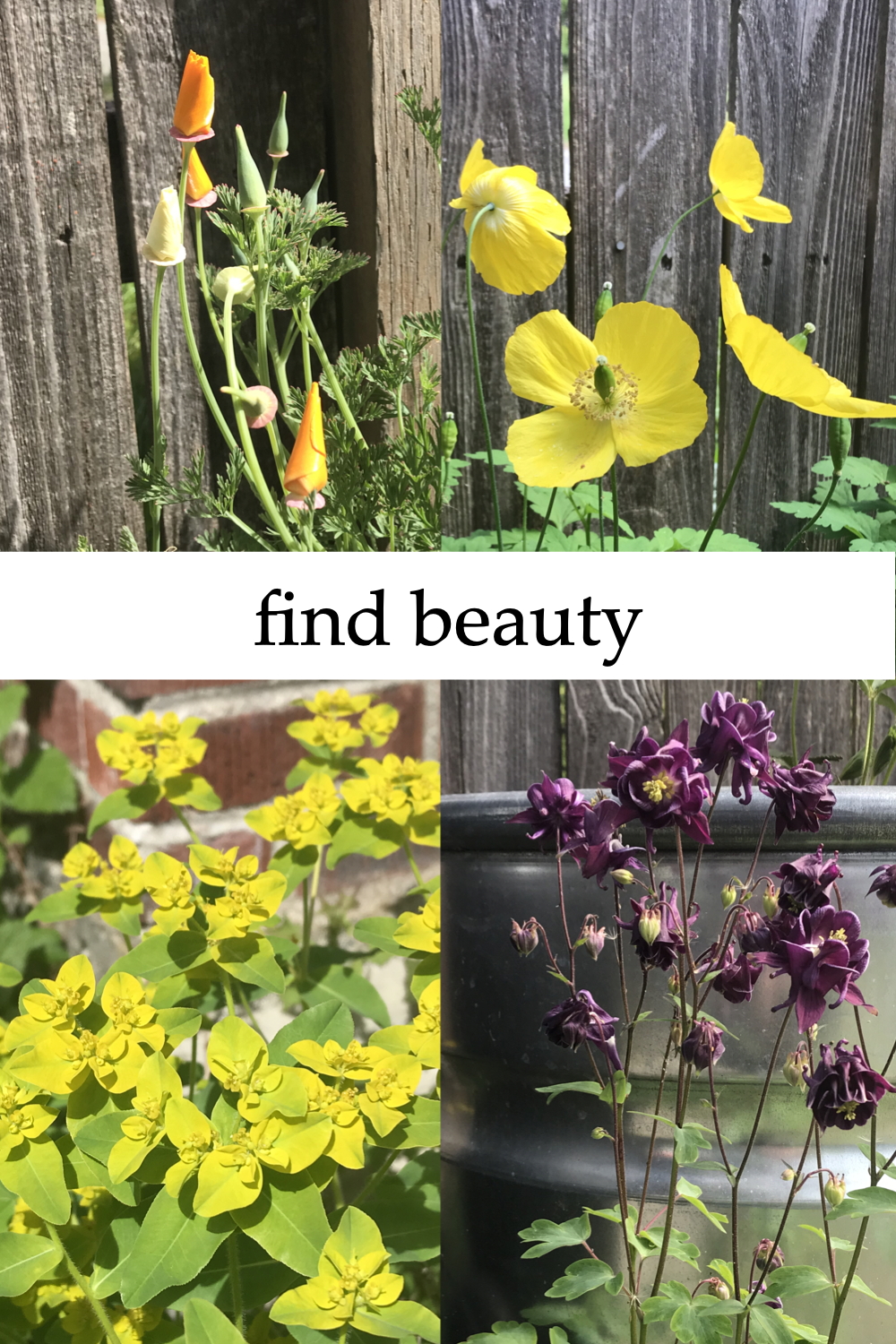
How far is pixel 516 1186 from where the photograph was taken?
0.81 metres

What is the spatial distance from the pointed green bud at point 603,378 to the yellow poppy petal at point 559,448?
0.04 meters

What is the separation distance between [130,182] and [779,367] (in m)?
0.60

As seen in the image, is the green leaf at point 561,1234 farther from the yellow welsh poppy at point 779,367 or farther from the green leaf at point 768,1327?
the yellow welsh poppy at point 779,367

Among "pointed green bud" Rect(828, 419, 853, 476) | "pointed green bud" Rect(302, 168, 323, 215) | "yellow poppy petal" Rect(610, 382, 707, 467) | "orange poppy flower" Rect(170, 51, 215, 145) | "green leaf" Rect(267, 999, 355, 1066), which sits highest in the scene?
"orange poppy flower" Rect(170, 51, 215, 145)

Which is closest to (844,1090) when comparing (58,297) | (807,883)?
(807,883)

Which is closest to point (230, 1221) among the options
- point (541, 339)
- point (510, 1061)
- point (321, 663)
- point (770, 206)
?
point (510, 1061)

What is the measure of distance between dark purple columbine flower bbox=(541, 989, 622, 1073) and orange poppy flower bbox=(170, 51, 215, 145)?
728mm

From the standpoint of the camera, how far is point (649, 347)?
2.83 feet

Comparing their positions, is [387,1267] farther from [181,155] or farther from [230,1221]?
[181,155]

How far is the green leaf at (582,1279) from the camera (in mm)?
649

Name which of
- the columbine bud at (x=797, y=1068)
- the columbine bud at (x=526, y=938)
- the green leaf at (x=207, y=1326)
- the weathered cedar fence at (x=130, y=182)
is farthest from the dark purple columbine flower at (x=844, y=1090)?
the weathered cedar fence at (x=130, y=182)

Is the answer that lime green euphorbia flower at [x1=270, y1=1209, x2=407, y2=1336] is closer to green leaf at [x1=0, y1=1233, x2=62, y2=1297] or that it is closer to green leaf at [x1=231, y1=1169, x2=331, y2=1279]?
green leaf at [x1=231, y1=1169, x2=331, y2=1279]

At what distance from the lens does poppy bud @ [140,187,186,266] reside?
2.44 feet

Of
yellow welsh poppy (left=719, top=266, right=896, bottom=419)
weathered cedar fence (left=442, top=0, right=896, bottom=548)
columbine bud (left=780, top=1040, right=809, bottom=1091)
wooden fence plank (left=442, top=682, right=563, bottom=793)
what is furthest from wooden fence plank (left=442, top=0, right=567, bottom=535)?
columbine bud (left=780, top=1040, right=809, bottom=1091)
